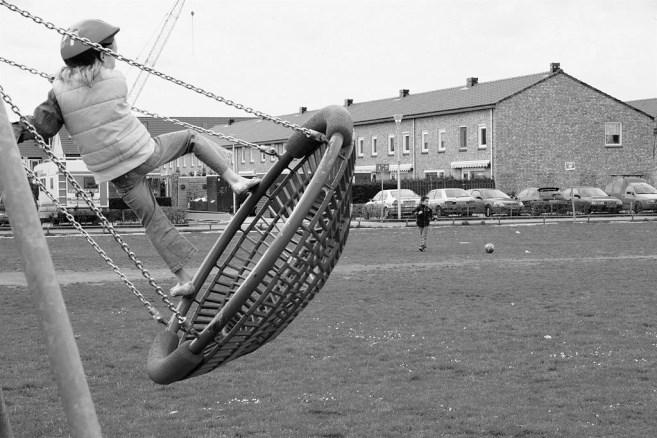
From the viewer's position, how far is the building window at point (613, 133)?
63.5m

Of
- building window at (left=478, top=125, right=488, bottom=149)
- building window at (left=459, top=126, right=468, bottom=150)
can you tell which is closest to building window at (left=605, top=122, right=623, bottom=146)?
building window at (left=478, top=125, right=488, bottom=149)

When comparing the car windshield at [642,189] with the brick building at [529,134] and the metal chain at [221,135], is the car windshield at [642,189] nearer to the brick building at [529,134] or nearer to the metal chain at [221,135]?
the brick building at [529,134]

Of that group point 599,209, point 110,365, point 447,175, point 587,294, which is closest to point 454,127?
point 447,175

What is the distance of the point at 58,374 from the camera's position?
304 centimetres

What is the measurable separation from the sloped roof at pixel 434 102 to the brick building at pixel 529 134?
134 millimetres

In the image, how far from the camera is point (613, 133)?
63688mm

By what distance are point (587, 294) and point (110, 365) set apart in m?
8.83

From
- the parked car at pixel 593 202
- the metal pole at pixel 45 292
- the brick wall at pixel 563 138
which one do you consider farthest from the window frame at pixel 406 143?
the metal pole at pixel 45 292

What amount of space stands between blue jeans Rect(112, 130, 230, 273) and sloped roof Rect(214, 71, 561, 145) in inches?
2235

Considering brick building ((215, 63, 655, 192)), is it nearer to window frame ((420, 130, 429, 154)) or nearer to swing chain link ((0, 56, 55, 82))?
window frame ((420, 130, 429, 154))

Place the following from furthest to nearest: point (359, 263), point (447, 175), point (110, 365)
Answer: point (447, 175) < point (359, 263) < point (110, 365)

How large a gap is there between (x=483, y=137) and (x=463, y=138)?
1.83m

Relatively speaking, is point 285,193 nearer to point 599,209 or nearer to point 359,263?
point 359,263

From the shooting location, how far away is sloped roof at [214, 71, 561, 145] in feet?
203
